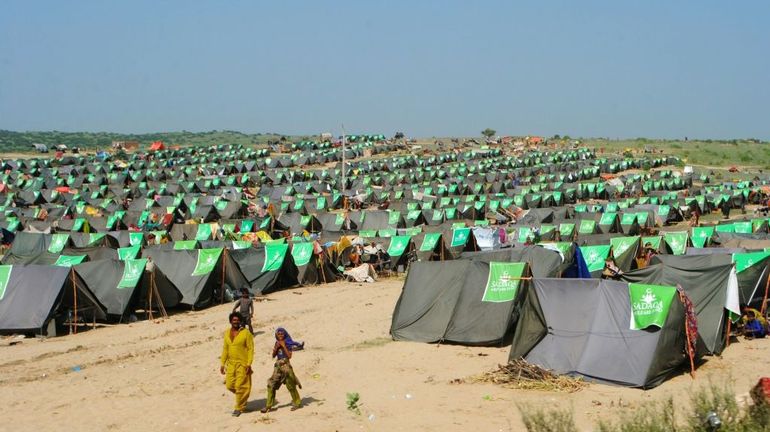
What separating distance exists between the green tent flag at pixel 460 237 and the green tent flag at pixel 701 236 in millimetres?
7236

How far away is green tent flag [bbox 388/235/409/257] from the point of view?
1099 inches

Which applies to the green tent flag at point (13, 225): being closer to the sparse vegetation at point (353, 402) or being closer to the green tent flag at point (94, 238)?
the green tent flag at point (94, 238)

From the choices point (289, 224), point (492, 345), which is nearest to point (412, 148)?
point (289, 224)

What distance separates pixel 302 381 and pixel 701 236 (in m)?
15.9

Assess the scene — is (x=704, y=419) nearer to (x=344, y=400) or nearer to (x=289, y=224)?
(x=344, y=400)

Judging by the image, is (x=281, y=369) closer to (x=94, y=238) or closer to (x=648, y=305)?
(x=648, y=305)

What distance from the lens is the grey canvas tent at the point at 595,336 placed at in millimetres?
12445

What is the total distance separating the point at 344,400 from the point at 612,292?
180 inches

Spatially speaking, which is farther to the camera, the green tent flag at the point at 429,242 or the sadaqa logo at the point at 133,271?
the green tent flag at the point at 429,242

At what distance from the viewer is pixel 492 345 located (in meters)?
15.5

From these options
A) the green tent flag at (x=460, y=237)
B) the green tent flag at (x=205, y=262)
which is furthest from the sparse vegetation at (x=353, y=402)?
the green tent flag at (x=460, y=237)

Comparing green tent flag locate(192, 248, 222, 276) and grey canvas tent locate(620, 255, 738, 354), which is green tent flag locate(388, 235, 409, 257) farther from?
grey canvas tent locate(620, 255, 738, 354)

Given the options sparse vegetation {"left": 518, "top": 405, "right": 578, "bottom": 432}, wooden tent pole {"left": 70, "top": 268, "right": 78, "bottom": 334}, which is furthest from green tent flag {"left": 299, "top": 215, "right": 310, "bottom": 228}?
sparse vegetation {"left": 518, "top": 405, "right": 578, "bottom": 432}

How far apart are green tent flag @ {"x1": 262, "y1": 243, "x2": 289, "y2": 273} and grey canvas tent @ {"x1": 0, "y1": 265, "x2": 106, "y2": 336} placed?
238 inches
